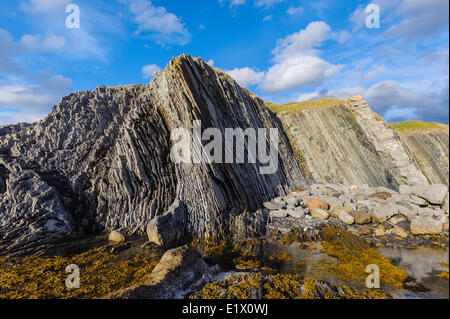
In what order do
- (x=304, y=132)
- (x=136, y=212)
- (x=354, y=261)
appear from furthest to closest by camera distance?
1. (x=304, y=132)
2. (x=136, y=212)
3. (x=354, y=261)

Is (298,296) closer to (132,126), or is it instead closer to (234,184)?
(234,184)

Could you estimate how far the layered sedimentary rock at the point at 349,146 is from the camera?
28.0m

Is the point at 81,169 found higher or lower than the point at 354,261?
higher

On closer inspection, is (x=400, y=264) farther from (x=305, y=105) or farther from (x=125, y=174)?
(x=305, y=105)

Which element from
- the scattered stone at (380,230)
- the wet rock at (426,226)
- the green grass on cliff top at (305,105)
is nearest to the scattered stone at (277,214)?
the scattered stone at (380,230)

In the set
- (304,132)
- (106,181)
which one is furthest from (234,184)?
(304,132)

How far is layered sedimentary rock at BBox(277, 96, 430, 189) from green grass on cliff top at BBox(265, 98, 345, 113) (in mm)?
629

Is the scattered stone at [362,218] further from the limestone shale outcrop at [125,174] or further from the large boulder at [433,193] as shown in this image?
the limestone shale outcrop at [125,174]

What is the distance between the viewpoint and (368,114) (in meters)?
32.2

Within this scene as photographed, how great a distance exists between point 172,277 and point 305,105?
34070 millimetres

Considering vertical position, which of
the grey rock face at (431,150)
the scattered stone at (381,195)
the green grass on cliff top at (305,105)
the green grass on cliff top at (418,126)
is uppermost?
the green grass on cliff top at (305,105)

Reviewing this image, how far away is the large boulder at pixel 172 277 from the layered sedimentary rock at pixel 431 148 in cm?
3435

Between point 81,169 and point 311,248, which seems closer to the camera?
point 311,248

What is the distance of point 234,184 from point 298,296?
10.2 metres
